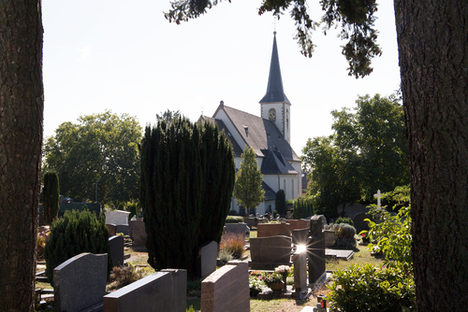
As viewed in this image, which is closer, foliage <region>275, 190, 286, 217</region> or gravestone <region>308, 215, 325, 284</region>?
gravestone <region>308, 215, 325, 284</region>

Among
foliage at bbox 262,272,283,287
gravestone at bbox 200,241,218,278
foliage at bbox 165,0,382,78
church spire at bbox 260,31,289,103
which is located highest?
church spire at bbox 260,31,289,103

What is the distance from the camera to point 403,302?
547 centimetres

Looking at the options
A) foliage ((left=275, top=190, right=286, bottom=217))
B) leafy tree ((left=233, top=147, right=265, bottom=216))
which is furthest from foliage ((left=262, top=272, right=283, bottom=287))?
foliage ((left=275, top=190, right=286, bottom=217))

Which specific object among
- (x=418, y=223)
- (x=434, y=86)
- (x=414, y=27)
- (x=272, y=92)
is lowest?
(x=418, y=223)

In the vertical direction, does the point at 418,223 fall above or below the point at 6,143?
below

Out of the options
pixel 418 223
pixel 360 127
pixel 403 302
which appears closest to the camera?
pixel 418 223

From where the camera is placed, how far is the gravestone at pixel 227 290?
5398 millimetres

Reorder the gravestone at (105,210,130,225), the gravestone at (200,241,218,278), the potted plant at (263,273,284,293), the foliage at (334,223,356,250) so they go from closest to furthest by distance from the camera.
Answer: the potted plant at (263,273,284,293) < the gravestone at (200,241,218,278) < the foliage at (334,223,356,250) < the gravestone at (105,210,130,225)

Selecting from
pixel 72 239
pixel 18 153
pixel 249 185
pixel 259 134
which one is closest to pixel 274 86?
pixel 259 134

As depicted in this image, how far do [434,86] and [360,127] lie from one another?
94.9 ft

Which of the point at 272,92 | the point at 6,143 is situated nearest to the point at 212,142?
the point at 6,143

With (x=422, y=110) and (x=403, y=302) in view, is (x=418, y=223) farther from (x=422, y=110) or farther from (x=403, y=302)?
(x=403, y=302)

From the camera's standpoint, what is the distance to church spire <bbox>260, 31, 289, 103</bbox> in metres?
54.0

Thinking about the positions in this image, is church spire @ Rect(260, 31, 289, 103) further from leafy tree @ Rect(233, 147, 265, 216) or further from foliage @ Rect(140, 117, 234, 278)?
foliage @ Rect(140, 117, 234, 278)
